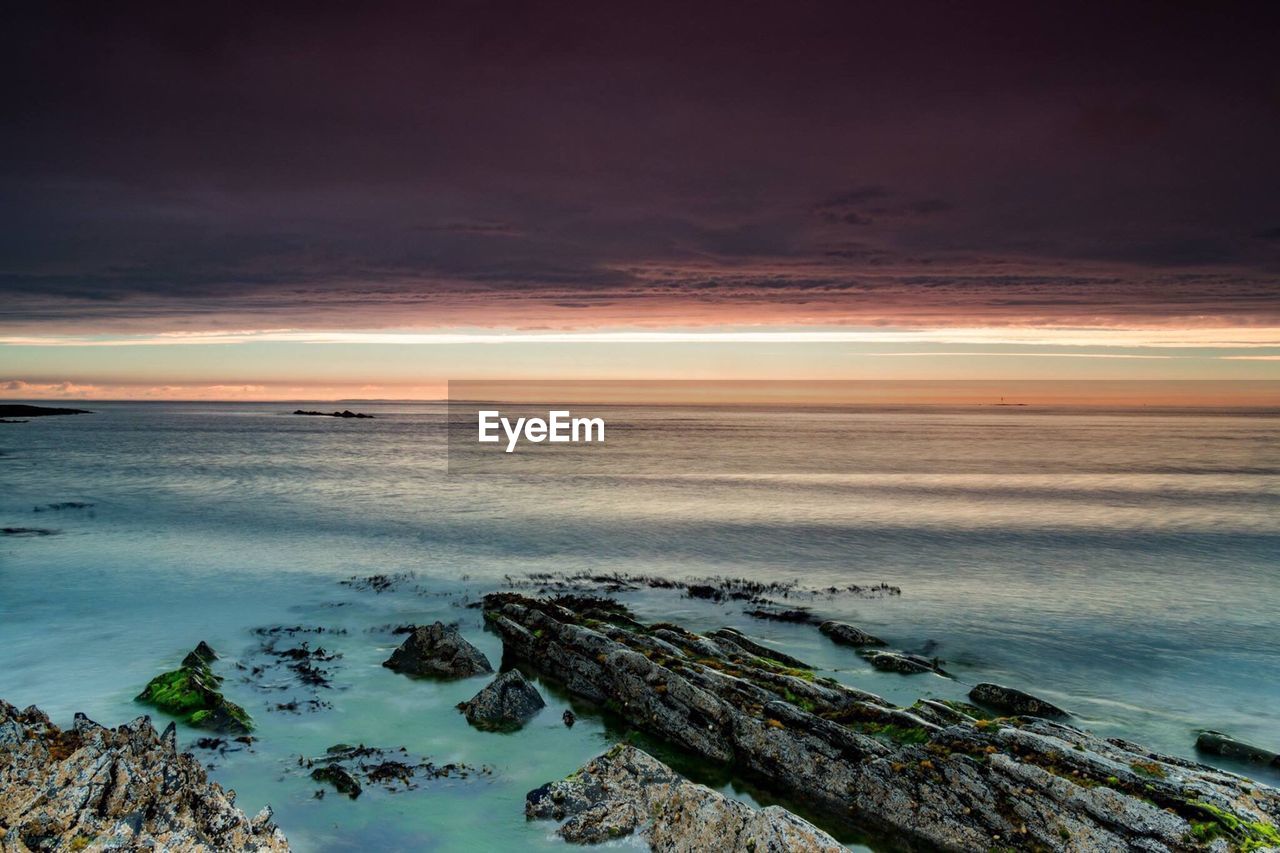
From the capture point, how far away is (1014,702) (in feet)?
55.4

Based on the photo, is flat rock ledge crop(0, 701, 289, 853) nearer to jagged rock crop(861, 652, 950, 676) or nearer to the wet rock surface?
the wet rock surface

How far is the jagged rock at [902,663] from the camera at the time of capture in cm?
1930

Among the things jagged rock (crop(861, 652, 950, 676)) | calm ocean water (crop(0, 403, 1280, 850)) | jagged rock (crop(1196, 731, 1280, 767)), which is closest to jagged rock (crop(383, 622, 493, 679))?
calm ocean water (crop(0, 403, 1280, 850))

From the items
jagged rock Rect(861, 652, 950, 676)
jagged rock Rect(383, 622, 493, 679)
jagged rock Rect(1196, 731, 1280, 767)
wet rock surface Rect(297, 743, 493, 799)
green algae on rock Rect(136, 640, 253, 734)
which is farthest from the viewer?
jagged rock Rect(861, 652, 950, 676)

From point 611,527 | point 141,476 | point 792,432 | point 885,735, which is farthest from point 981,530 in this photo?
point 792,432

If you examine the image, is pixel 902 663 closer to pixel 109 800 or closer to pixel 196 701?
pixel 196 701

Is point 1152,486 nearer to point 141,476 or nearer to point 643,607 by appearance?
point 643,607

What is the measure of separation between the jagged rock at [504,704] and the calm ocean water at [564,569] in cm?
36

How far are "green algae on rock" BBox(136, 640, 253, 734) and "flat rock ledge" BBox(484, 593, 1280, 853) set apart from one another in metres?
6.56

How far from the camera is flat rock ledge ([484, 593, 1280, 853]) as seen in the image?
10.3 metres

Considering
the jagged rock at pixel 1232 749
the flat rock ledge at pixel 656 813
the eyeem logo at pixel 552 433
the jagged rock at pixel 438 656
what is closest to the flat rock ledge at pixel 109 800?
the flat rock ledge at pixel 656 813

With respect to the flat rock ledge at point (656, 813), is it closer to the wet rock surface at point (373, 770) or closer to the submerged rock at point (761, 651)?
the wet rock surface at point (373, 770)

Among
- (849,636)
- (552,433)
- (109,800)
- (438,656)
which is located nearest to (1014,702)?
(849,636)

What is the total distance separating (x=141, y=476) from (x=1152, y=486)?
283ft
